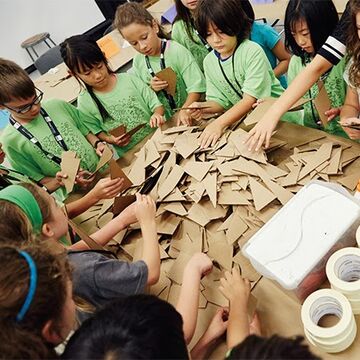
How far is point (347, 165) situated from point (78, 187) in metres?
→ 1.09

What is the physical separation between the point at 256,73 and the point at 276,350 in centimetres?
131

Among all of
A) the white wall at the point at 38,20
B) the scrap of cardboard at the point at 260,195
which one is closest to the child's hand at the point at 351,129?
the scrap of cardboard at the point at 260,195

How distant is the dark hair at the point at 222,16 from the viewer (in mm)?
1478

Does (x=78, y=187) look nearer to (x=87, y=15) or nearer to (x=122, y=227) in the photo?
(x=122, y=227)

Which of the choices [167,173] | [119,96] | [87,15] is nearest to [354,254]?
[167,173]

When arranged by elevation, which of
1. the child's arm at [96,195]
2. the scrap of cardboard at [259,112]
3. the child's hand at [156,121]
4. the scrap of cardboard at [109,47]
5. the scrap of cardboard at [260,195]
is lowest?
the scrap of cardboard at [260,195]

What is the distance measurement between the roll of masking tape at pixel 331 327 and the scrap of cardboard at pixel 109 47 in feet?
9.27

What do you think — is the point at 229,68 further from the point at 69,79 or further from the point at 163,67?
the point at 69,79

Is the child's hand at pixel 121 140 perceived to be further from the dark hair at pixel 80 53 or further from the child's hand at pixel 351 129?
the child's hand at pixel 351 129

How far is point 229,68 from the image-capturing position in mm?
1683

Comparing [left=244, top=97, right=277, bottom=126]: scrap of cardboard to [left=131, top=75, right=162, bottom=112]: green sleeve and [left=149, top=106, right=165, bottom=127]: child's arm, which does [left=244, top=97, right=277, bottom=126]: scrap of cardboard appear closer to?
[left=149, top=106, right=165, bottom=127]: child's arm

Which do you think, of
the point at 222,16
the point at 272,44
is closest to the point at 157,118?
the point at 222,16

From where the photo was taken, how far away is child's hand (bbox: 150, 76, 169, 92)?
1.85 meters

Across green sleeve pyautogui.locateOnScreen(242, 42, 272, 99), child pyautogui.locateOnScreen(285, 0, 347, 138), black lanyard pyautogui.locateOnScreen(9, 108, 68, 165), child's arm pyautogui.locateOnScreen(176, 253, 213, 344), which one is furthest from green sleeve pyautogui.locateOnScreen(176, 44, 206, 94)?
child's arm pyautogui.locateOnScreen(176, 253, 213, 344)
